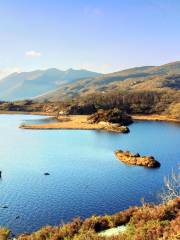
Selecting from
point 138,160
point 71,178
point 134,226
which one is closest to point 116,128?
point 138,160

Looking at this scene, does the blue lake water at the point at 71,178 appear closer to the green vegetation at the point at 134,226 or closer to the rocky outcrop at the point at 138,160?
the rocky outcrop at the point at 138,160

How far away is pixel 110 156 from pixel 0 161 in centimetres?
3321

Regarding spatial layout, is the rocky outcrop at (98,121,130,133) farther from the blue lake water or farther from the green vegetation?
the green vegetation

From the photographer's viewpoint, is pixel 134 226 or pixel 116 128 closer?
pixel 134 226

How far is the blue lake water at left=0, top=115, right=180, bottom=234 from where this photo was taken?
61125 millimetres

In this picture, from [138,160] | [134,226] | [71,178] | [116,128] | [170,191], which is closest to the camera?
[134,226]

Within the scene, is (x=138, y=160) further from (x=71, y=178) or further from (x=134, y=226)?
(x=134, y=226)

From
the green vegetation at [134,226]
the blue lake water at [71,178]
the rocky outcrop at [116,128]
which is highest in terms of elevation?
the green vegetation at [134,226]

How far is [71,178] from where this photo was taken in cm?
8356

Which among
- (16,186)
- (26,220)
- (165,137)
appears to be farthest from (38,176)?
(165,137)

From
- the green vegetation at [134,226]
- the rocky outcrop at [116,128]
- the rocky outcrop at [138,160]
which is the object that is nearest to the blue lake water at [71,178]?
the rocky outcrop at [138,160]

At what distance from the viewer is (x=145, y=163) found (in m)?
101

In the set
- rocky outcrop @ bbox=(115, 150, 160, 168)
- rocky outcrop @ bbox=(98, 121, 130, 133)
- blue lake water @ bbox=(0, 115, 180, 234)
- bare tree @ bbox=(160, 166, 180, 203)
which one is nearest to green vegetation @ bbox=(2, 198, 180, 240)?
bare tree @ bbox=(160, 166, 180, 203)

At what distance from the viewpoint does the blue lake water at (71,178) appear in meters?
61.1
